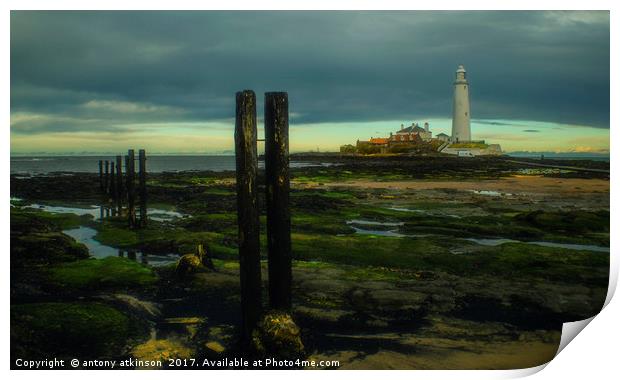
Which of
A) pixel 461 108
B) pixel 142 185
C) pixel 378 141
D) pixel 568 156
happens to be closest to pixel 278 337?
pixel 378 141

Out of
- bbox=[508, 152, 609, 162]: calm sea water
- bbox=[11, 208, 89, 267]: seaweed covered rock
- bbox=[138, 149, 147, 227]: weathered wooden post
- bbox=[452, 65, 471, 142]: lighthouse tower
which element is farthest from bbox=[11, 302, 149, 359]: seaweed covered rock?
bbox=[508, 152, 609, 162]: calm sea water

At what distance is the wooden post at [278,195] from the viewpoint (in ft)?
15.5

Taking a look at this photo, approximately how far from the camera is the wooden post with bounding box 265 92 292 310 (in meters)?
4.72

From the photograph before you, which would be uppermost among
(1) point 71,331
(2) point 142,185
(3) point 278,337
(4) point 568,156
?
(4) point 568,156

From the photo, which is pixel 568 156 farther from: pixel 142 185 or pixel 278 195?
pixel 142 185

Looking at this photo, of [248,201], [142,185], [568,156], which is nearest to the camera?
[248,201]

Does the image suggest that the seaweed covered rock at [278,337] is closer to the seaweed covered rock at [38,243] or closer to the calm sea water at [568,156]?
the seaweed covered rock at [38,243]

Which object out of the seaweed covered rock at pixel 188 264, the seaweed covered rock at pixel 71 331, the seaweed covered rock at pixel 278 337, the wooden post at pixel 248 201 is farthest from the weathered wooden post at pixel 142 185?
the seaweed covered rock at pixel 278 337

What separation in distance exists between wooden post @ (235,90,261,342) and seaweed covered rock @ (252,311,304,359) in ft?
0.41

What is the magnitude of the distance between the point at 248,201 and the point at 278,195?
291mm

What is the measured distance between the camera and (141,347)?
17.1 ft

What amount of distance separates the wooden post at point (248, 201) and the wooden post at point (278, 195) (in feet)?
A: 0.44

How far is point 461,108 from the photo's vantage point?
7.15m

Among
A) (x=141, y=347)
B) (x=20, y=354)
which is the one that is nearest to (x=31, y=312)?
(x=20, y=354)
